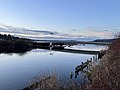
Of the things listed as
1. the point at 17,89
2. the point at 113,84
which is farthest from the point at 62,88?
the point at 17,89

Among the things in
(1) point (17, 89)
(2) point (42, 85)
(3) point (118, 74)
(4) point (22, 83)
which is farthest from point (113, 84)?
(4) point (22, 83)

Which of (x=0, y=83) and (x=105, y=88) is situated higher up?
(x=105, y=88)

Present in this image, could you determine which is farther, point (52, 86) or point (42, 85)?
point (42, 85)

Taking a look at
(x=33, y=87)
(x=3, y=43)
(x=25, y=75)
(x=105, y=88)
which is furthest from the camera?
(x=3, y=43)

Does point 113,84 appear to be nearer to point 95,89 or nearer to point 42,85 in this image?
point 95,89

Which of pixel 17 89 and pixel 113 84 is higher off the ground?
pixel 113 84

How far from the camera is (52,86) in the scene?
24.1 m

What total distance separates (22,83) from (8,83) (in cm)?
219

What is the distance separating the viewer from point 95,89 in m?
9.90

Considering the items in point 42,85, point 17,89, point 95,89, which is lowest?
point 17,89

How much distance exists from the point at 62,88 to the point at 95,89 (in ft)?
43.9

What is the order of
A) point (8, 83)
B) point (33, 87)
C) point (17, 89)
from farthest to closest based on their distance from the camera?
point (8, 83), point (17, 89), point (33, 87)

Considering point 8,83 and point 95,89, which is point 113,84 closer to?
point 95,89

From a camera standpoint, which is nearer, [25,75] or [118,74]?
[118,74]
